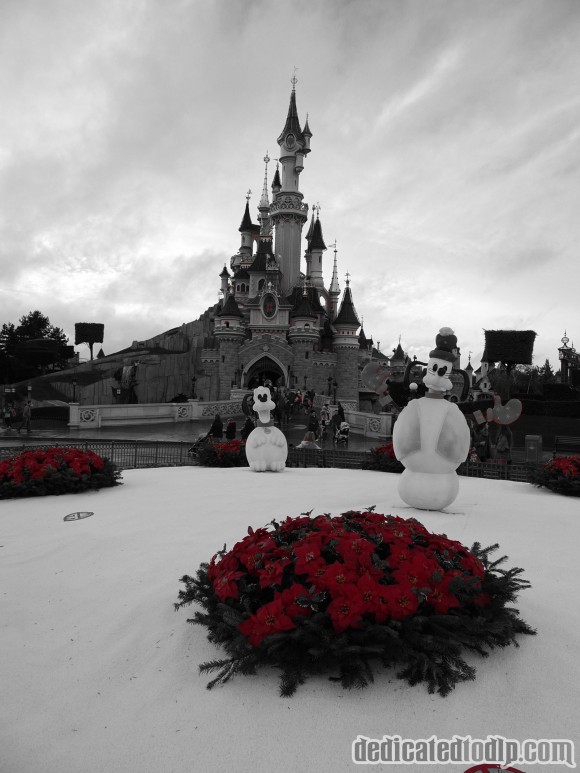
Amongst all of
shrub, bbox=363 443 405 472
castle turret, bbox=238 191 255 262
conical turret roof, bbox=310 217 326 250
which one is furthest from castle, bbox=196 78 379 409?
shrub, bbox=363 443 405 472

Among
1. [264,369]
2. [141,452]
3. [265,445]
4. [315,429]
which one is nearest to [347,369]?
[264,369]

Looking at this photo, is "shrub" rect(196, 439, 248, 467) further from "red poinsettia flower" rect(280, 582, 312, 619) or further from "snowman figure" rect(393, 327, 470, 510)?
"red poinsettia flower" rect(280, 582, 312, 619)

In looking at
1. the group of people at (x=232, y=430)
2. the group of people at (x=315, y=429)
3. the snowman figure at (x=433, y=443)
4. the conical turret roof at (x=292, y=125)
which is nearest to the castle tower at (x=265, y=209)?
the conical turret roof at (x=292, y=125)

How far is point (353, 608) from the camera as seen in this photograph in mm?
2771

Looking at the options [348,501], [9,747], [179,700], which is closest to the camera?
[9,747]

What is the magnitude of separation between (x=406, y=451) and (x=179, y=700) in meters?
4.29

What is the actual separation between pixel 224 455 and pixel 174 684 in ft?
25.8

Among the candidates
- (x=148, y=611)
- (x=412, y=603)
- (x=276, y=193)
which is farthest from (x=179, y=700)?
(x=276, y=193)

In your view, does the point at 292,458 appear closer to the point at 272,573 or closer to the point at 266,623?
the point at 272,573

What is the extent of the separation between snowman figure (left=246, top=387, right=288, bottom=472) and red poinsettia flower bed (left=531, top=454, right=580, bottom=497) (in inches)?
169

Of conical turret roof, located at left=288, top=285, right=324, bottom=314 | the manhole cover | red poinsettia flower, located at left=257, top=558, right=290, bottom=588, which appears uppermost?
conical turret roof, located at left=288, top=285, right=324, bottom=314

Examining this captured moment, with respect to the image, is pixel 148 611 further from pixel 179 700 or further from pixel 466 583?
pixel 466 583

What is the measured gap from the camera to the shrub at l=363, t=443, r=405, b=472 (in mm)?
10242

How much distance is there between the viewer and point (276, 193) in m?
55.3
